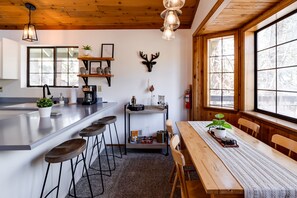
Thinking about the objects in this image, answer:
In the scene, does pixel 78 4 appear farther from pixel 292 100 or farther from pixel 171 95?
pixel 292 100

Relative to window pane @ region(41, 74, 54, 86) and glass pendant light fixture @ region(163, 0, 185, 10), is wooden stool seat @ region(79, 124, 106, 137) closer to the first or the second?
glass pendant light fixture @ region(163, 0, 185, 10)

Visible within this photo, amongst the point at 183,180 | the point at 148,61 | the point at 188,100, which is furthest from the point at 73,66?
the point at 183,180

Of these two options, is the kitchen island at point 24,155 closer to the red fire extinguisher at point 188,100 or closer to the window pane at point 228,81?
the red fire extinguisher at point 188,100

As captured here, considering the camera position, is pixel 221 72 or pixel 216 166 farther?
pixel 221 72

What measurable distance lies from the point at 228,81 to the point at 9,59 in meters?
3.88

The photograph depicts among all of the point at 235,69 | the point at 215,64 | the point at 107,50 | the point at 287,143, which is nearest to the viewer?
the point at 287,143

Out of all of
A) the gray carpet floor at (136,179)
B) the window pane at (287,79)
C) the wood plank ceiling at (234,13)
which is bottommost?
the gray carpet floor at (136,179)

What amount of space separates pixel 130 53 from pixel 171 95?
44.6 inches

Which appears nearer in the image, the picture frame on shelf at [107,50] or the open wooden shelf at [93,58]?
the open wooden shelf at [93,58]

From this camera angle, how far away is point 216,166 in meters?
1.35

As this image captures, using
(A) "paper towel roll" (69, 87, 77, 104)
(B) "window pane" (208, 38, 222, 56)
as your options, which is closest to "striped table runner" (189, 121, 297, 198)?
(B) "window pane" (208, 38, 222, 56)

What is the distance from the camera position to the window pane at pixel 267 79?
2.58 metres

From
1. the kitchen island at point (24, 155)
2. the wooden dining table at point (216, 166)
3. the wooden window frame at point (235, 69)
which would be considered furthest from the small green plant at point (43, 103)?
the wooden window frame at point (235, 69)

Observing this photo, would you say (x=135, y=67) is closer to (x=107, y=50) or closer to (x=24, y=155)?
(x=107, y=50)
